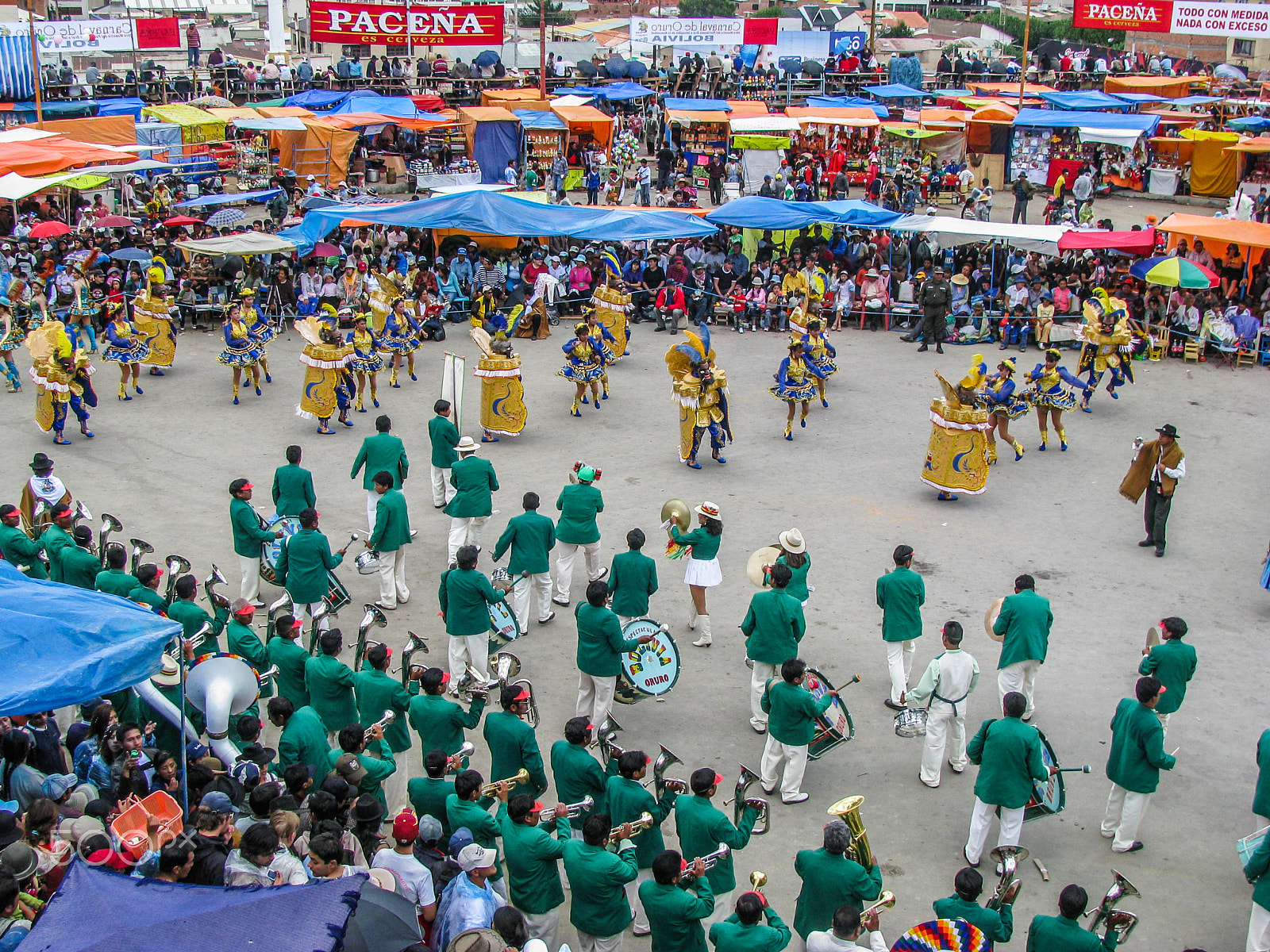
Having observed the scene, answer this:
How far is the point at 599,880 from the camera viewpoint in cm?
607

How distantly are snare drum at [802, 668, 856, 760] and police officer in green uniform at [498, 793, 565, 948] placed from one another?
2.39 meters

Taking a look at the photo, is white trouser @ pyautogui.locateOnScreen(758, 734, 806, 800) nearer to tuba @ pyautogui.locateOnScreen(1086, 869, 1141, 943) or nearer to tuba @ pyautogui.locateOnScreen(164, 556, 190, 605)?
tuba @ pyautogui.locateOnScreen(1086, 869, 1141, 943)

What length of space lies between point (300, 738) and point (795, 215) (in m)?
17.1

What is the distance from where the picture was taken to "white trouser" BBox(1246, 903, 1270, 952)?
6.66 metres

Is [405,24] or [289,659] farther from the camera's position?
[405,24]

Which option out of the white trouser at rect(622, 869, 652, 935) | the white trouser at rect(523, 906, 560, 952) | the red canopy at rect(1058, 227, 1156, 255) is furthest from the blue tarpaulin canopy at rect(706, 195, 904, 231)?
the white trouser at rect(523, 906, 560, 952)

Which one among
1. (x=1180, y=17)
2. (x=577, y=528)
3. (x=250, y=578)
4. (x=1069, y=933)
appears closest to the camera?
(x=1069, y=933)

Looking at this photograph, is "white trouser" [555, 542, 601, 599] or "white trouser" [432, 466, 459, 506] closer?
"white trouser" [555, 542, 601, 599]

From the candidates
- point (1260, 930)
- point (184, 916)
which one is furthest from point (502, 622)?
point (1260, 930)

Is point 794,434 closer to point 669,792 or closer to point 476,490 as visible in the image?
point 476,490

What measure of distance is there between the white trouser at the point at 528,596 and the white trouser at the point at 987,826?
452 cm

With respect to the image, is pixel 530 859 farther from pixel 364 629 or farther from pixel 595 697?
pixel 364 629

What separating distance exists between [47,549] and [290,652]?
10.5ft

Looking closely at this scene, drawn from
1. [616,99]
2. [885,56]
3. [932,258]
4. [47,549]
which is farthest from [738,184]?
[885,56]
